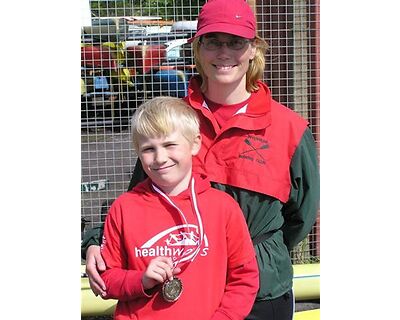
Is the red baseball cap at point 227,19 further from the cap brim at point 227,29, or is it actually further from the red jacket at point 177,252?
the red jacket at point 177,252

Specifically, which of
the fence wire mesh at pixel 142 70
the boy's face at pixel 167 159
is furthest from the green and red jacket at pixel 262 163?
the fence wire mesh at pixel 142 70

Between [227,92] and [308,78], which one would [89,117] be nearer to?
[308,78]

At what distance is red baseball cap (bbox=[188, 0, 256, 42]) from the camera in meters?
2.06

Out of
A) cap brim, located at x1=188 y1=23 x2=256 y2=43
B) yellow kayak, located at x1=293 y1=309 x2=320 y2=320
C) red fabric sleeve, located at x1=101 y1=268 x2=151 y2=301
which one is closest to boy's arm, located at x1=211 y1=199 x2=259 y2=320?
red fabric sleeve, located at x1=101 y1=268 x2=151 y2=301

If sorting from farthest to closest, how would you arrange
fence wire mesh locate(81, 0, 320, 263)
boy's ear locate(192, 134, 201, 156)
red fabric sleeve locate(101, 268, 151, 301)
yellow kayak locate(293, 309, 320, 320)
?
1. fence wire mesh locate(81, 0, 320, 263)
2. yellow kayak locate(293, 309, 320, 320)
3. boy's ear locate(192, 134, 201, 156)
4. red fabric sleeve locate(101, 268, 151, 301)

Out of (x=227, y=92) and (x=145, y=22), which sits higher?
(x=145, y=22)

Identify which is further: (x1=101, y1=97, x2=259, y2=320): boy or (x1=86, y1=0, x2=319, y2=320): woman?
(x1=86, y1=0, x2=319, y2=320): woman

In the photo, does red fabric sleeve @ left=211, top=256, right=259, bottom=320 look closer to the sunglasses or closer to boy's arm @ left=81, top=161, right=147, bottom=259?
boy's arm @ left=81, top=161, right=147, bottom=259

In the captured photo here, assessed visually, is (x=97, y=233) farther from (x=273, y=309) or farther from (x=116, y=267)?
(x=273, y=309)

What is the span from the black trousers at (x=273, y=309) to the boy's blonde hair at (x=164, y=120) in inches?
19.7

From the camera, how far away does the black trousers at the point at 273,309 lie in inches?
83.7
